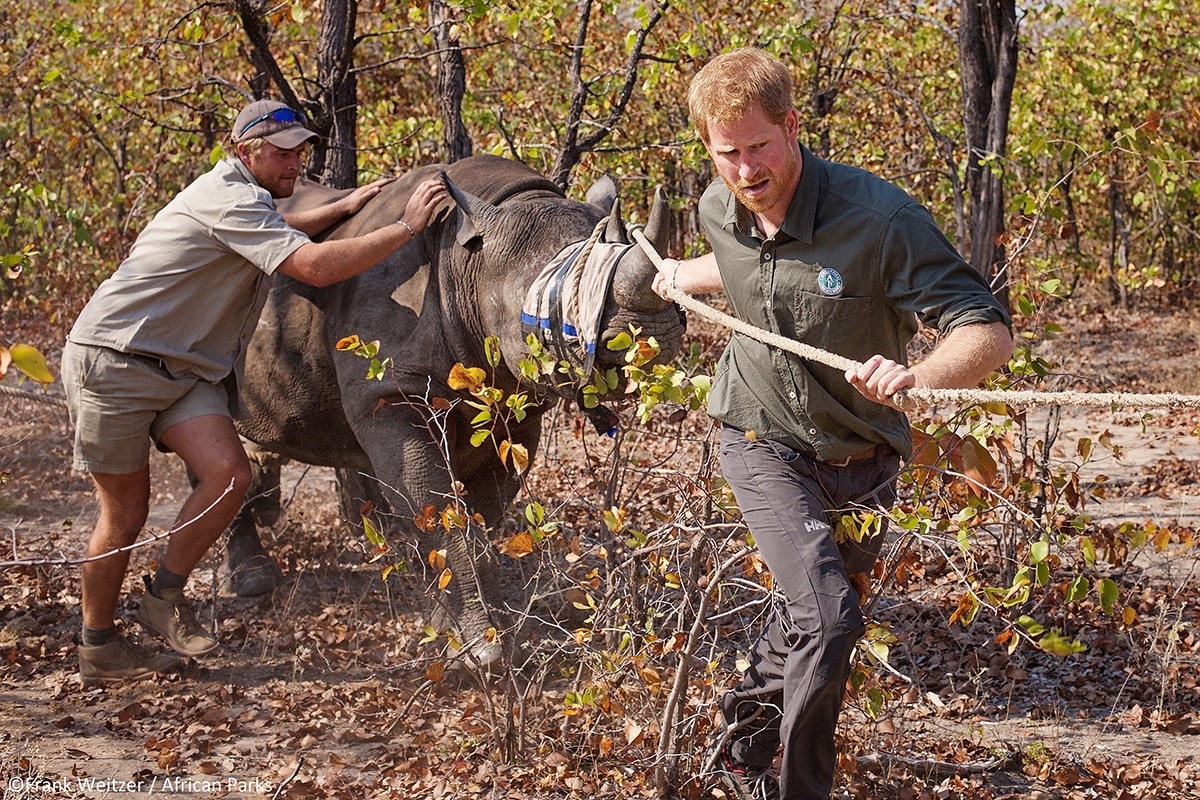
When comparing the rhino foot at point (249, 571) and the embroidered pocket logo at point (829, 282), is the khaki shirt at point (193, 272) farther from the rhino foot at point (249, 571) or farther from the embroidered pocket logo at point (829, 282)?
the embroidered pocket logo at point (829, 282)

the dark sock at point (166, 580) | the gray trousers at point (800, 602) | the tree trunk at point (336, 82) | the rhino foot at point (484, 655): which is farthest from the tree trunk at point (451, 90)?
the gray trousers at point (800, 602)

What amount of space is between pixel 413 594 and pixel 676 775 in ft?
8.72

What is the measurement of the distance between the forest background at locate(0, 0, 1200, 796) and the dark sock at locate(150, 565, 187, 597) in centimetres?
73

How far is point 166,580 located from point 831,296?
125 inches

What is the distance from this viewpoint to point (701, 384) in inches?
144

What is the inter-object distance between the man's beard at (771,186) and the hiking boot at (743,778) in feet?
4.97

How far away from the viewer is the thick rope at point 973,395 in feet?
8.25

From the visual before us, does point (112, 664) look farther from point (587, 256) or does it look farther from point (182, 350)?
point (587, 256)

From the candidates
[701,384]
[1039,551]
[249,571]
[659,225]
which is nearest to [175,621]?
[249,571]

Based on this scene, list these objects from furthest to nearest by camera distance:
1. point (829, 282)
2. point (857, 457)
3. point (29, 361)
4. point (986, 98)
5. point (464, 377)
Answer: point (986, 98) < point (464, 377) < point (857, 457) < point (829, 282) < point (29, 361)

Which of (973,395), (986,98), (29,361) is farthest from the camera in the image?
(986,98)

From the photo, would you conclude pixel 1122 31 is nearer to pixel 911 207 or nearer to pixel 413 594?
pixel 413 594

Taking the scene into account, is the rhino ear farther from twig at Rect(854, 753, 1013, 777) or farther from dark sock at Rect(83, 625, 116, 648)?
dark sock at Rect(83, 625, 116, 648)

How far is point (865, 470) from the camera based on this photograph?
3.58 metres
